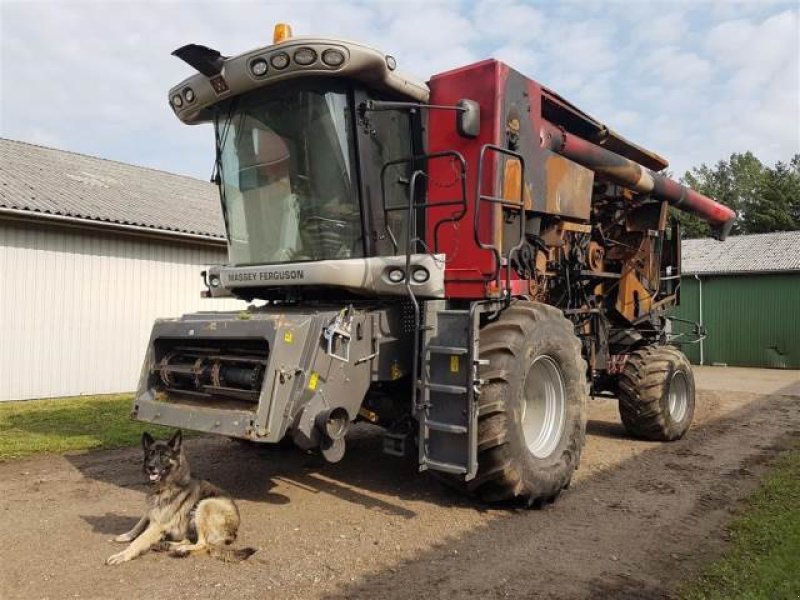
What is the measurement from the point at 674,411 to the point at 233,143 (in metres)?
6.22

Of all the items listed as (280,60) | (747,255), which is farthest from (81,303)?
(747,255)

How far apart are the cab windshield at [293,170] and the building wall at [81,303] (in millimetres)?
7303

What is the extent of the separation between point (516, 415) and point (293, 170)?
8.81 ft

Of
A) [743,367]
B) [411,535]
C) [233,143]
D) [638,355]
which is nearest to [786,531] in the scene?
[411,535]

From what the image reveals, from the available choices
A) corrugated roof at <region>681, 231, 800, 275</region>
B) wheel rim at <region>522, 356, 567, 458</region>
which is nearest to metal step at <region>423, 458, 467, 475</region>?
wheel rim at <region>522, 356, 567, 458</region>

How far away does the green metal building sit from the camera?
21344 millimetres

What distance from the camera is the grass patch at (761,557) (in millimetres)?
3564

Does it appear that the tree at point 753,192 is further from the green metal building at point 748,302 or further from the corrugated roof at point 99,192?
the corrugated roof at point 99,192

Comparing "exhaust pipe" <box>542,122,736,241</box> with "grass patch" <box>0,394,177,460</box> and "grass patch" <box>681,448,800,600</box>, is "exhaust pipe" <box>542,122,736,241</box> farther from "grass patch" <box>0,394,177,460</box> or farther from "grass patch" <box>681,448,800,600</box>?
"grass patch" <box>0,394,177,460</box>

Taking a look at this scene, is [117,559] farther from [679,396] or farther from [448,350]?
[679,396]

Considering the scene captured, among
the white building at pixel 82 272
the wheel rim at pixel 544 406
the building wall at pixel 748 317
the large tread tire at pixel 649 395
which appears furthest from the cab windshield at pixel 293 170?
the building wall at pixel 748 317

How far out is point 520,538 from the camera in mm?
4574

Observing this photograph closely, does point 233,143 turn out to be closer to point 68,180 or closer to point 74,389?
point 74,389

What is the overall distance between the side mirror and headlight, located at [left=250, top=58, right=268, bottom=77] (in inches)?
61.8
